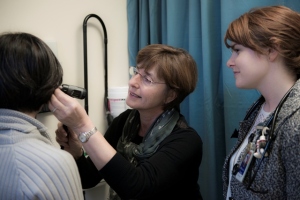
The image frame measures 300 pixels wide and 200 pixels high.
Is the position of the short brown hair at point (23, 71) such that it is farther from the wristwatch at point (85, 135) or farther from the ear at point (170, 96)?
the ear at point (170, 96)

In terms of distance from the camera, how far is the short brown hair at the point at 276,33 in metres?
0.86

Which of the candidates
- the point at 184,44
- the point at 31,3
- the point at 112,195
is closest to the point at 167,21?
the point at 184,44

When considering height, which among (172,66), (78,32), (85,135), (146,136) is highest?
(78,32)

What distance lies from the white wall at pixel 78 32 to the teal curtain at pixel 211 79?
34cm

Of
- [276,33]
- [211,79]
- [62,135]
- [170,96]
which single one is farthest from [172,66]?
[62,135]

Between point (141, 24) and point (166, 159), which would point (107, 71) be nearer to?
point (141, 24)

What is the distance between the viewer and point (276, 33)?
855 mm

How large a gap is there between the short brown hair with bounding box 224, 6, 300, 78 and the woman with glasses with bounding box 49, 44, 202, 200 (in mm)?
341

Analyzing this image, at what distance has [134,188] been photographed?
34.9 inches

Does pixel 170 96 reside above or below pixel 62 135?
above

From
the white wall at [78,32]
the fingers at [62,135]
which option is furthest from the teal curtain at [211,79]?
the fingers at [62,135]

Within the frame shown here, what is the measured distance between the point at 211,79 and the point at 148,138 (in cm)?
49

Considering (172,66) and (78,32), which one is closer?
(172,66)

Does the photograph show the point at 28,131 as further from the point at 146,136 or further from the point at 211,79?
the point at 211,79
